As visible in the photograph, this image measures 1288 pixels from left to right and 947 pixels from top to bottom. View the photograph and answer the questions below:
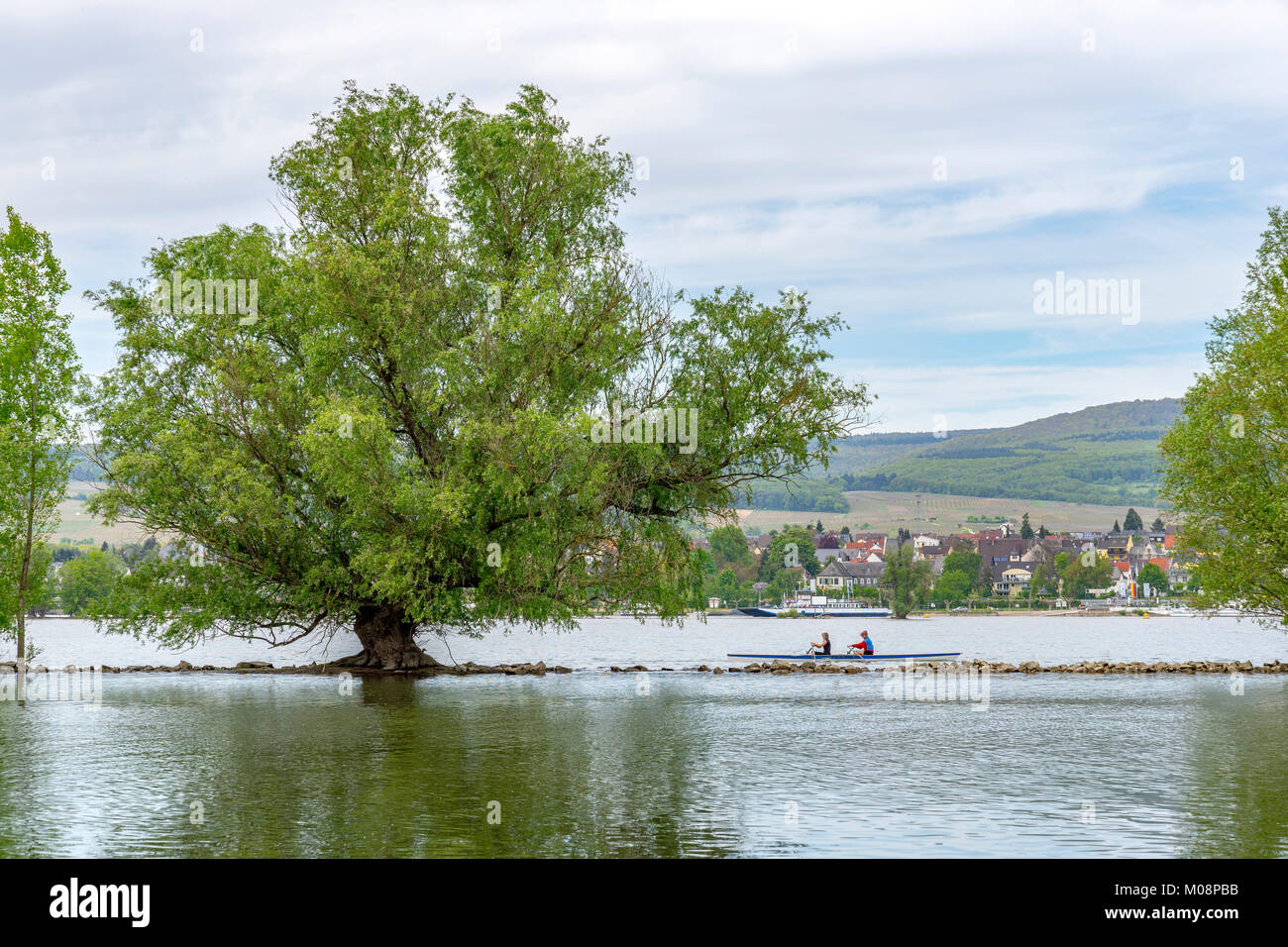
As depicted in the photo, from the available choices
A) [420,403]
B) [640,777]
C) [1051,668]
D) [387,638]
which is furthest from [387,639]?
[640,777]

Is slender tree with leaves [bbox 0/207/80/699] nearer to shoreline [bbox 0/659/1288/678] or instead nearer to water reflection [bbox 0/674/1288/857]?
water reflection [bbox 0/674/1288/857]

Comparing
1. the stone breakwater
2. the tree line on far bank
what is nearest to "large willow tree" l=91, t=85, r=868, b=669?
the tree line on far bank

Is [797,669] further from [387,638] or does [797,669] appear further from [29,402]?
[29,402]

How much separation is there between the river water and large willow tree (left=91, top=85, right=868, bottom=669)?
4.60 meters

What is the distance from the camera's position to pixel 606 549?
158 ft

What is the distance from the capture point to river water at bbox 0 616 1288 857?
1788cm

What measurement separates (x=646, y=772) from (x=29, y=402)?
31.5 m

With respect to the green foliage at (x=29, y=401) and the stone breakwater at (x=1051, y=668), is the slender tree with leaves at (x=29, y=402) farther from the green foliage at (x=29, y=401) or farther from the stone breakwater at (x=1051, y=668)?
the stone breakwater at (x=1051, y=668)

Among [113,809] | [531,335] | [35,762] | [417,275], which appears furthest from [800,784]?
[417,275]

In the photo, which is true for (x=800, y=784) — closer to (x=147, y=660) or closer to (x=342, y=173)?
(x=342, y=173)

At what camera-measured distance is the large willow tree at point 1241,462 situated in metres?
51.3

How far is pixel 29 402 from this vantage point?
4503 centimetres

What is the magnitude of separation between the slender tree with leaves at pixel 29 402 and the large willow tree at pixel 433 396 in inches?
92.4
